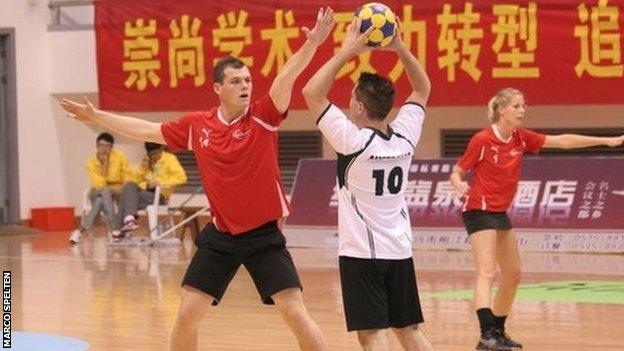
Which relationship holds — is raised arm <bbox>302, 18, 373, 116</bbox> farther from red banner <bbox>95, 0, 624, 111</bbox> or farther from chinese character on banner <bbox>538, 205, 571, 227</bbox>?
red banner <bbox>95, 0, 624, 111</bbox>

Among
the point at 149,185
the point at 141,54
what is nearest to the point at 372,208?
the point at 149,185

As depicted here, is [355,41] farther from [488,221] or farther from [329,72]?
[488,221]

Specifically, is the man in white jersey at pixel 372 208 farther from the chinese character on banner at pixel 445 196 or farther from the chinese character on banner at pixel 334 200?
the chinese character on banner at pixel 334 200

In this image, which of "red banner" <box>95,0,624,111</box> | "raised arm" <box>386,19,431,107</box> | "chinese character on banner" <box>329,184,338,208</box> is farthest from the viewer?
"chinese character on banner" <box>329,184,338,208</box>

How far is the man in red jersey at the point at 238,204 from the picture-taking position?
7363 millimetres

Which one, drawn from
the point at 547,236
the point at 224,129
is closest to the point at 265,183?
the point at 224,129

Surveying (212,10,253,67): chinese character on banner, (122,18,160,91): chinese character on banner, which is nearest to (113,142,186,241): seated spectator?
(212,10,253,67): chinese character on banner

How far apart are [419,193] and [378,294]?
37.8ft

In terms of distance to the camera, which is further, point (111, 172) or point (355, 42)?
point (111, 172)

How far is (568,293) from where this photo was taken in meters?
12.8

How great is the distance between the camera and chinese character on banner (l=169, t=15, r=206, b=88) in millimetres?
21000

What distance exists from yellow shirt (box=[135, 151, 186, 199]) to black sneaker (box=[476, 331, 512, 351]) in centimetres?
1056

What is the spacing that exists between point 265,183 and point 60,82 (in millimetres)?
16398

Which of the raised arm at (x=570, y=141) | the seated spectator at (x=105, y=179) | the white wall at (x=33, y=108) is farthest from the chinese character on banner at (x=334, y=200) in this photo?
the raised arm at (x=570, y=141)
